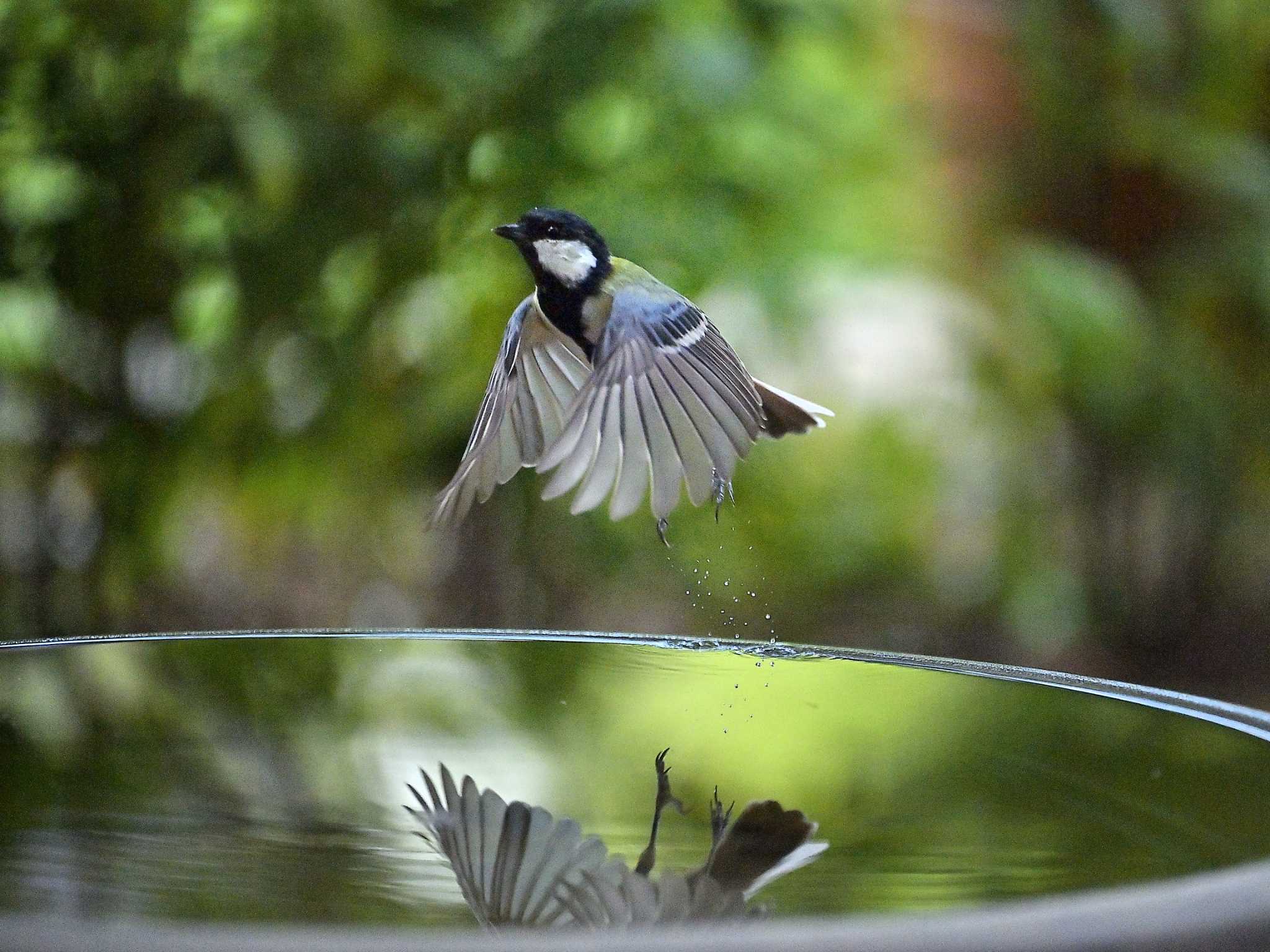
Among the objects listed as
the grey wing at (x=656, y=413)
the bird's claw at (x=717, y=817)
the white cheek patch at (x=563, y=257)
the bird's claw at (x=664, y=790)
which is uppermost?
the white cheek patch at (x=563, y=257)

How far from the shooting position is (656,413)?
76 cm

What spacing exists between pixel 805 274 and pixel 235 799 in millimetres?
1579

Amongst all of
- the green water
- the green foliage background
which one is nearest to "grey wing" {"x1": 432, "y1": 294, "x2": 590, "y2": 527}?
the green water

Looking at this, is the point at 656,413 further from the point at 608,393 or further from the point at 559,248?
the point at 559,248

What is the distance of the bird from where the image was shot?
0.71 meters

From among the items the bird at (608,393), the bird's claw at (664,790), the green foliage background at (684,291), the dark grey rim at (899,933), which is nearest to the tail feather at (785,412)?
the bird at (608,393)

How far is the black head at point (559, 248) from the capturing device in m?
0.82

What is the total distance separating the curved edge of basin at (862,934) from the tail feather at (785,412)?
0.66 m

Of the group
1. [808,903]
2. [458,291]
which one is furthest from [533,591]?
[808,903]

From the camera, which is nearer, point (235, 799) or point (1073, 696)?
point (235, 799)

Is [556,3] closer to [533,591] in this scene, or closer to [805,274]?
[805,274]

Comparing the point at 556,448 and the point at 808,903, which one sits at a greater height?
the point at 556,448

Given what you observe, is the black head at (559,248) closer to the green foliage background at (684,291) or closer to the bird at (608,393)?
the bird at (608,393)

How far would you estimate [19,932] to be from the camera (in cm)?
24
